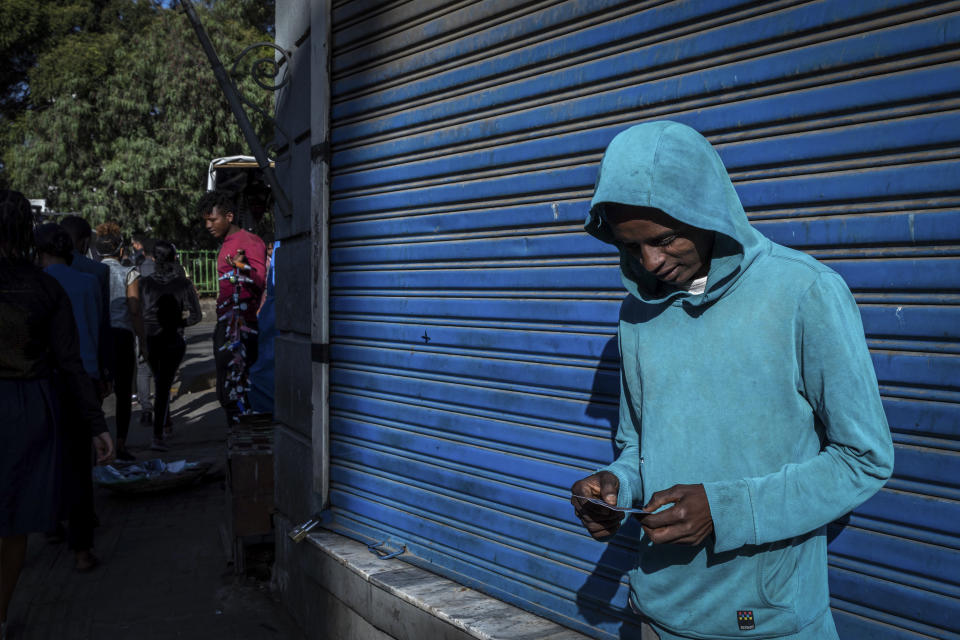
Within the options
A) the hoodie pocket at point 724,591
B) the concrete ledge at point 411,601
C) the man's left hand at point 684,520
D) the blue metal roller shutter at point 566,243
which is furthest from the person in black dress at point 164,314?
the man's left hand at point 684,520

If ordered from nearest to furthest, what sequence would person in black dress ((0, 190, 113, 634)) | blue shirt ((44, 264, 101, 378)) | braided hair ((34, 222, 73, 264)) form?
person in black dress ((0, 190, 113, 634))
braided hair ((34, 222, 73, 264))
blue shirt ((44, 264, 101, 378))

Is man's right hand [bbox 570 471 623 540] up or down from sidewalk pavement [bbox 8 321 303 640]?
up

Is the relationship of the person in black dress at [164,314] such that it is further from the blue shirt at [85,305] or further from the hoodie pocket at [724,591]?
the hoodie pocket at [724,591]

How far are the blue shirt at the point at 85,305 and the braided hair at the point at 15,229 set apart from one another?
66.4 inches

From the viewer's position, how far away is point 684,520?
1.60 m

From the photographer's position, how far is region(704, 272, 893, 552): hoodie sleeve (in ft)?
5.19

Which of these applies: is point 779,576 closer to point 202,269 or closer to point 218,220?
point 218,220

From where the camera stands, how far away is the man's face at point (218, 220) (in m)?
7.00

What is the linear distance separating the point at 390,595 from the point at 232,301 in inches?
151

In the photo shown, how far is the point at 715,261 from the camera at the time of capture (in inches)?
68.8

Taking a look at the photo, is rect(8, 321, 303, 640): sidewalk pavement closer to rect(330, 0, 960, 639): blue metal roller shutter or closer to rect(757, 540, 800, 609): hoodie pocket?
rect(330, 0, 960, 639): blue metal roller shutter

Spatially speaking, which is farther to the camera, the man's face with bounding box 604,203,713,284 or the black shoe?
the black shoe

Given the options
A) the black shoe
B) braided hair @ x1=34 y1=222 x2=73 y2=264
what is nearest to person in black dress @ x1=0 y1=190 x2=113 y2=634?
braided hair @ x1=34 y1=222 x2=73 y2=264

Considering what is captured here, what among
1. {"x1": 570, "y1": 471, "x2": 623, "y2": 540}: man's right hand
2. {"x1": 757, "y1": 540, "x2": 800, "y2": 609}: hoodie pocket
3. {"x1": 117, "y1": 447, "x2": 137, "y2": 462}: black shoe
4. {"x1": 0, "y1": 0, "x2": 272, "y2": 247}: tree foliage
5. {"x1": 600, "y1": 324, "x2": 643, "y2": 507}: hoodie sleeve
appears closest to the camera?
{"x1": 757, "y1": 540, "x2": 800, "y2": 609}: hoodie pocket
